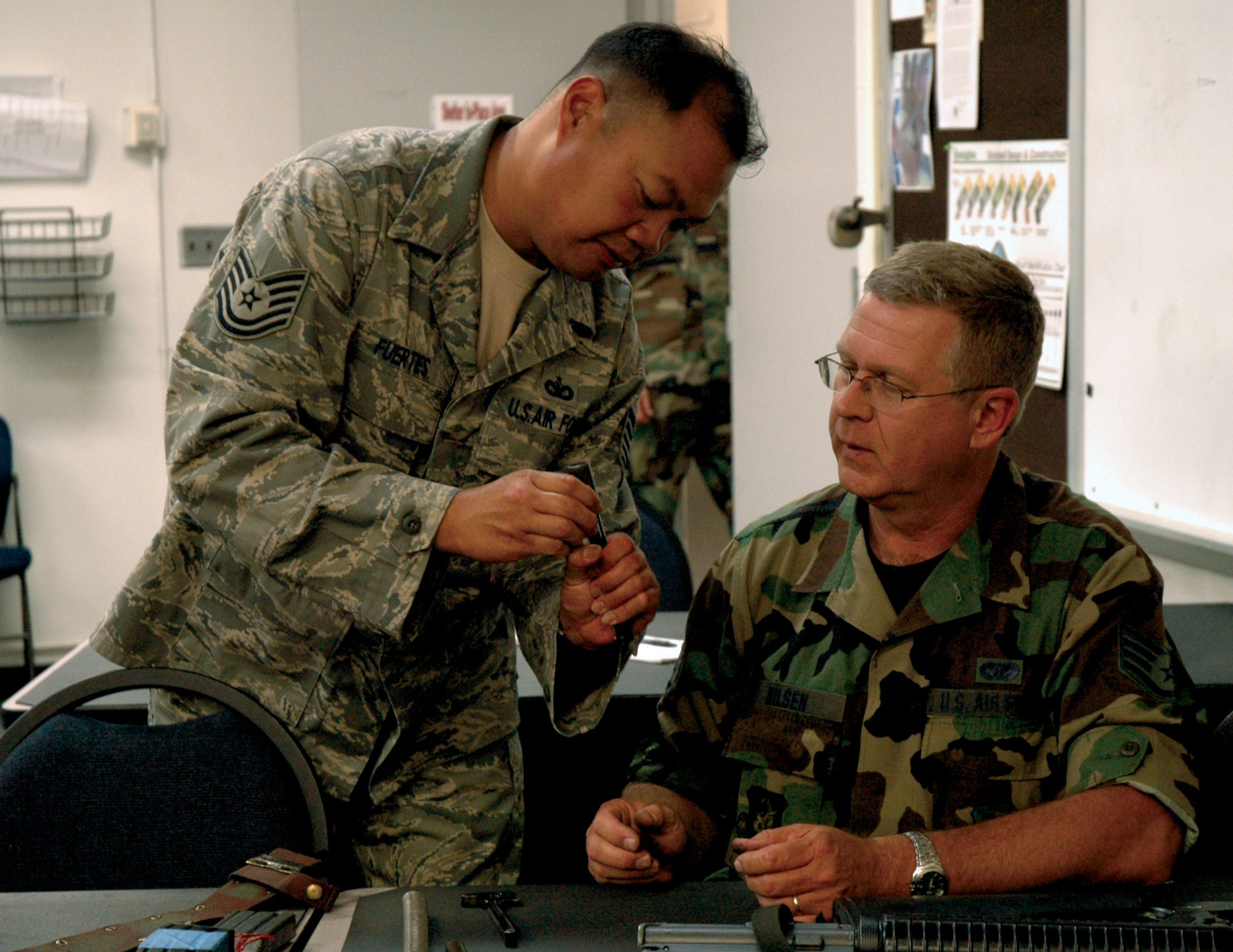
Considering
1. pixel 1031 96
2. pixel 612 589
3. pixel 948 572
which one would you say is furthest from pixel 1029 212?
pixel 612 589

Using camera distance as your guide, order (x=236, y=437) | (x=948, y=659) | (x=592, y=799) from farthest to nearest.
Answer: (x=592, y=799), (x=948, y=659), (x=236, y=437)

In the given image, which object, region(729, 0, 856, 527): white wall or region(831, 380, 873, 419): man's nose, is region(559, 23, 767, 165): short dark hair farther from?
region(729, 0, 856, 527): white wall

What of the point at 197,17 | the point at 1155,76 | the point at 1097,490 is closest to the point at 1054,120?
the point at 1155,76

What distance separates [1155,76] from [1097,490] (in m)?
0.69

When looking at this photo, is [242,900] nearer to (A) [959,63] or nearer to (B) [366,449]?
(B) [366,449]

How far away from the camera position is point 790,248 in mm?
3562

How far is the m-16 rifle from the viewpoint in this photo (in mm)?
1007

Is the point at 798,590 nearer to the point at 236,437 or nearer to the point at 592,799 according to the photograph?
the point at 236,437

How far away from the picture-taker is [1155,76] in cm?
212

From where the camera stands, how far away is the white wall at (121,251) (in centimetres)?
454

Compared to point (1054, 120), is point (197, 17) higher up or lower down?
higher up

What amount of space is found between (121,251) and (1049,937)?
426 cm

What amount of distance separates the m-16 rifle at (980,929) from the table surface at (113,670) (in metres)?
0.88

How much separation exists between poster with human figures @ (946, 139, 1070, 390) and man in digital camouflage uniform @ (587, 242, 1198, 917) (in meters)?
0.88
